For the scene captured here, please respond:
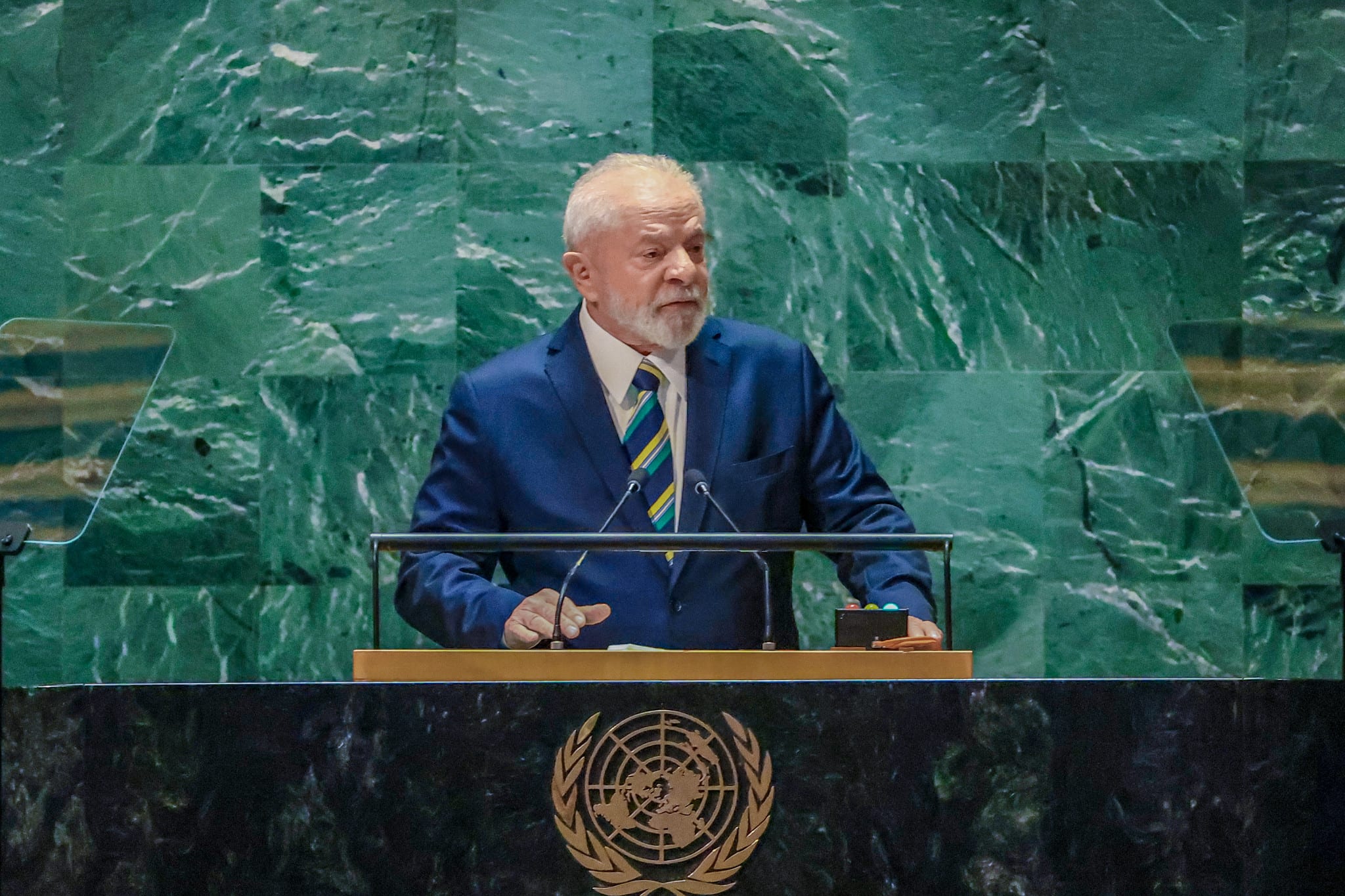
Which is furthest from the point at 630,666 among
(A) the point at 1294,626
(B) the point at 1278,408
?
(A) the point at 1294,626

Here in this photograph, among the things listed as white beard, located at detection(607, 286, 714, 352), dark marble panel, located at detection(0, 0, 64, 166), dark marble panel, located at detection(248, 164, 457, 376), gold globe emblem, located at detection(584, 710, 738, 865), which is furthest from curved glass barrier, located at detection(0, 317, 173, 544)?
gold globe emblem, located at detection(584, 710, 738, 865)

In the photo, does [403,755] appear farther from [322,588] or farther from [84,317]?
[84,317]

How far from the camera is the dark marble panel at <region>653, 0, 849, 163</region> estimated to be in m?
5.36

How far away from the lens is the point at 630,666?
2.85 metres

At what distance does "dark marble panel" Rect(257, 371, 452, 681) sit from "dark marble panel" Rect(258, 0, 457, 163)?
69 cm

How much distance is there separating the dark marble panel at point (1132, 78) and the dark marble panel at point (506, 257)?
155 cm

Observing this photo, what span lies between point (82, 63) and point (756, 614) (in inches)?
108

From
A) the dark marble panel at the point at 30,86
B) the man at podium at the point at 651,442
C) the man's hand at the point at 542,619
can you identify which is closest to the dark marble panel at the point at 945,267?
the man at podium at the point at 651,442

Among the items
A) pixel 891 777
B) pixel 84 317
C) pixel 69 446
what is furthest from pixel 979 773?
pixel 84 317

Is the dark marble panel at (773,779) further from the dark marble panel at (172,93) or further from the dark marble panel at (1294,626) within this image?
the dark marble panel at (172,93)

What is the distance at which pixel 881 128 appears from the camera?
5.37 meters

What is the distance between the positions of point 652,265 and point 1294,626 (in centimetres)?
241

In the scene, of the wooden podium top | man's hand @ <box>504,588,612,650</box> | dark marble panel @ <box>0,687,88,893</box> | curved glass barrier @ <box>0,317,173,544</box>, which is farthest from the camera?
curved glass barrier @ <box>0,317,173,544</box>

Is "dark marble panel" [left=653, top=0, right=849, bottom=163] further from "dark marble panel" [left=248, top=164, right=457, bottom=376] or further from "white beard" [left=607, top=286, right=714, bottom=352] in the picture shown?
"white beard" [left=607, top=286, right=714, bottom=352]
